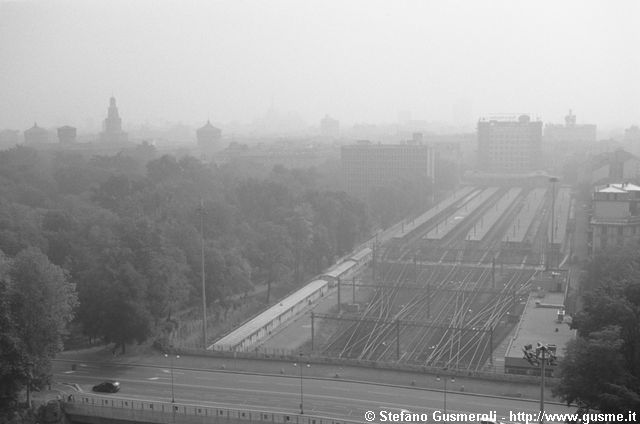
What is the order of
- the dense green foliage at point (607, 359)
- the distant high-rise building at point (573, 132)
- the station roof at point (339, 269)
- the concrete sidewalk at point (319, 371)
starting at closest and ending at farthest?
A: 1. the dense green foliage at point (607, 359)
2. the concrete sidewalk at point (319, 371)
3. the station roof at point (339, 269)
4. the distant high-rise building at point (573, 132)

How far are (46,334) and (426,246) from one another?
11.4 metres

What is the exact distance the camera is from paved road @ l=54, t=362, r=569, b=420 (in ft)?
26.9

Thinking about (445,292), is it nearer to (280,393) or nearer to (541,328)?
(541,328)

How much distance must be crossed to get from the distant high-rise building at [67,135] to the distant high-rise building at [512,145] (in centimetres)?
2341

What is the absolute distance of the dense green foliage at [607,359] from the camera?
653cm

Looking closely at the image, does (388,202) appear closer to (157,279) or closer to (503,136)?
(157,279)

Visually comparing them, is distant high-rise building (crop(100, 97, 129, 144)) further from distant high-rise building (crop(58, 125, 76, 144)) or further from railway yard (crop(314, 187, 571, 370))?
railway yard (crop(314, 187, 571, 370))

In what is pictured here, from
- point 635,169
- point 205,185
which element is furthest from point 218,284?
point 635,169

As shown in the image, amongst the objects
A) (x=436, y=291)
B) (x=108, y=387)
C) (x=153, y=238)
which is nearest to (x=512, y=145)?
(x=436, y=291)

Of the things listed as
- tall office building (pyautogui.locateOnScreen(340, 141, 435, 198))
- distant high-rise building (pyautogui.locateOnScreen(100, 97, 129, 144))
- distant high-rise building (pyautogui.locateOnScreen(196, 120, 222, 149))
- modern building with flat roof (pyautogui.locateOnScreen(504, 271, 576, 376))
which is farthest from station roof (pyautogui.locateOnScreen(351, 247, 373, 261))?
distant high-rise building (pyautogui.locateOnScreen(196, 120, 222, 149))

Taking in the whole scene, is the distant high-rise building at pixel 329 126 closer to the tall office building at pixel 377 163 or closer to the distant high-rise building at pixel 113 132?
the distant high-rise building at pixel 113 132

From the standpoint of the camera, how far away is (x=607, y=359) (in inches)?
265

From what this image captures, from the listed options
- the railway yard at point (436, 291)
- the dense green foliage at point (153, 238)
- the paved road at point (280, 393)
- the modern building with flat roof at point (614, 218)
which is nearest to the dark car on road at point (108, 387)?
the paved road at point (280, 393)

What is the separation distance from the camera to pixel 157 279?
434 inches
